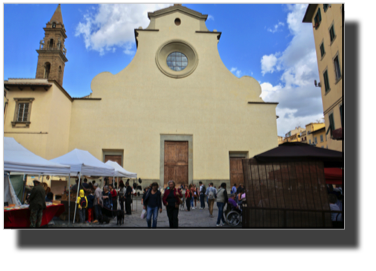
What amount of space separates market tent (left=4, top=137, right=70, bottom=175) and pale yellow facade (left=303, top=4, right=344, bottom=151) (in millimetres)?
14304

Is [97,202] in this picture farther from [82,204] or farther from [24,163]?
[24,163]

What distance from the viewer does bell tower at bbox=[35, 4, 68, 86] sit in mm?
35812

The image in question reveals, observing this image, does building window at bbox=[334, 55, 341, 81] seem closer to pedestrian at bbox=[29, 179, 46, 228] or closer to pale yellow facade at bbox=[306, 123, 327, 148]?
pedestrian at bbox=[29, 179, 46, 228]

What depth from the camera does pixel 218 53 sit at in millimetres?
21578

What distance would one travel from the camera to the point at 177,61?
21.7 meters

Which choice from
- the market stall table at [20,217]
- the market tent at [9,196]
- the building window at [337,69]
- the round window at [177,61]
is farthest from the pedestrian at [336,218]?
the round window at [177,61]

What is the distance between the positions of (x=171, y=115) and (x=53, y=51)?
26081mm

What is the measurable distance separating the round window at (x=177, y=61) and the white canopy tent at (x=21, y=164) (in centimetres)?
1497

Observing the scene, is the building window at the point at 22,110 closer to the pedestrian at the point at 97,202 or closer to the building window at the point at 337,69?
the pedestrian at the point at 97,202

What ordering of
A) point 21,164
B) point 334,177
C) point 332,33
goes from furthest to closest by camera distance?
point 332,33
point 334,177
point 21,164

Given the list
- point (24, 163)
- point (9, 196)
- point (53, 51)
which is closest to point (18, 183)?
point (9, 196)

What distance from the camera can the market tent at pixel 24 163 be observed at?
6.53 metres

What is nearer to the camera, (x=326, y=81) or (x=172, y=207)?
(x=172, y=207)
